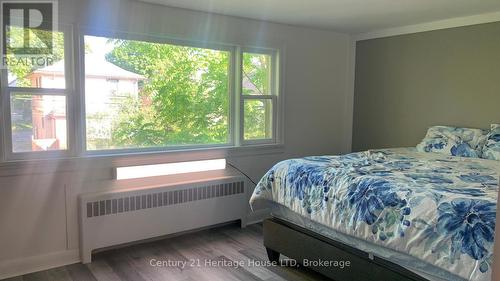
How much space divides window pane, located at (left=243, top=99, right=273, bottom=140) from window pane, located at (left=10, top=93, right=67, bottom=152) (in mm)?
1738

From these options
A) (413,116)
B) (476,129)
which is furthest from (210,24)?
(476,129)

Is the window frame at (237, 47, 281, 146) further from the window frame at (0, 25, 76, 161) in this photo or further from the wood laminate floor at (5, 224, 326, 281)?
the window frame at (0, 25, 76, 161)

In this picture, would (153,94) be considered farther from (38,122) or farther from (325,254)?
(325,254)

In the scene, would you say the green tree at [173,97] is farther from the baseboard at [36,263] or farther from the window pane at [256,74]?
the baseboard at [36,263]

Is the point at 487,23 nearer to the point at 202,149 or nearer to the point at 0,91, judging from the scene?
the point at 202,149

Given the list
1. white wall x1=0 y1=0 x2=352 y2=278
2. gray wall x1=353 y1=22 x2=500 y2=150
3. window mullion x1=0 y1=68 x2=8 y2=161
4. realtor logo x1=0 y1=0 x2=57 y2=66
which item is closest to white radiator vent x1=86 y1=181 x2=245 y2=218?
white wall x1=0 y1=0 x2=352 y2=278

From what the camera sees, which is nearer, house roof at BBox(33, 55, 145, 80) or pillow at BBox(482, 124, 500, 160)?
house roof at BBox(33, 55, 145, 80)

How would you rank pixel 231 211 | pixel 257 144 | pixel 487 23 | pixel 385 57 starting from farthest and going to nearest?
pixel 385 57, pixel 257 144, pixel 231 211, pixel 487 23

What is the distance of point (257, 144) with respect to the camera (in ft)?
13.2

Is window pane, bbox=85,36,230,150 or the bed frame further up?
window pane, bbox=85,36,230,150

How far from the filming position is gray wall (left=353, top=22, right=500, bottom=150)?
356cm

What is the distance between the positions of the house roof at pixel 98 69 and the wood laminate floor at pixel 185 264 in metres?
1.47

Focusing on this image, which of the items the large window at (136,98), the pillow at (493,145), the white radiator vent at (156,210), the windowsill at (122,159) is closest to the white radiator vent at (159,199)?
the white radiator vent at (156,210)

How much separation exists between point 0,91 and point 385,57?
3732 mm
